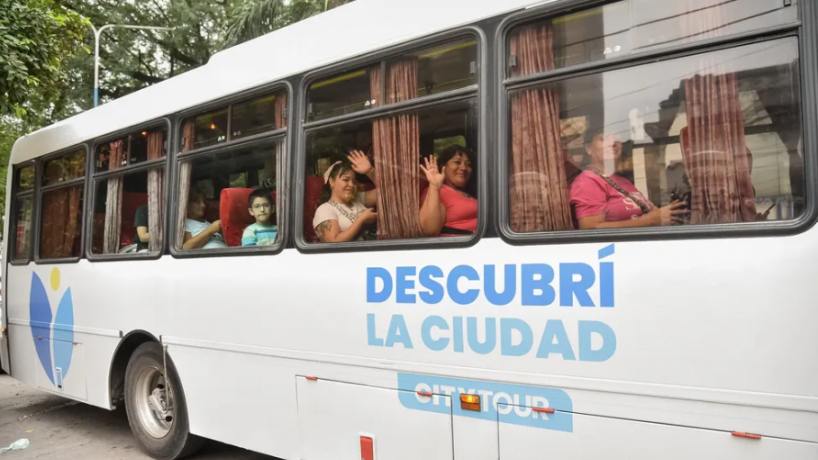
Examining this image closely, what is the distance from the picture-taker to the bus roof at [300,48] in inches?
143

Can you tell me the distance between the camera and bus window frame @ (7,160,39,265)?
7078mm

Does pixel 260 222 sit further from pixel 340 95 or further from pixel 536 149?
pixel 536 149

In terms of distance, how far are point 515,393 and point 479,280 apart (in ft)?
1.89

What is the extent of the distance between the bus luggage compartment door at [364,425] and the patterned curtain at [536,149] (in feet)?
3.52

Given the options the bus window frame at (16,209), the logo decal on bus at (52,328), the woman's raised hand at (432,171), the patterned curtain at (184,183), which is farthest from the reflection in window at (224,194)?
the bus window frame at (16,209)

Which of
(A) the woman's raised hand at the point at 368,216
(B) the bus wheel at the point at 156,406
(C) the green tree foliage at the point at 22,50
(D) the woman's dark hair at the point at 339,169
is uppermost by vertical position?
(C) the green tree foliage at the point at 22,50

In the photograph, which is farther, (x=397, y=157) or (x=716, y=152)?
(x=397, y=157)

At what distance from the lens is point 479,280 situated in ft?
11.0

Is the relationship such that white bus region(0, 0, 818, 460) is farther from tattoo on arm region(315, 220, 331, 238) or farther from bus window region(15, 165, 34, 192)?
bus window region(15, 165, 34, 192)

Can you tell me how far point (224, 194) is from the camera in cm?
493

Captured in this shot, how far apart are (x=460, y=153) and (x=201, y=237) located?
2.43 meters

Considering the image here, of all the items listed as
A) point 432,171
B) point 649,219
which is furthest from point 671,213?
point 432,171

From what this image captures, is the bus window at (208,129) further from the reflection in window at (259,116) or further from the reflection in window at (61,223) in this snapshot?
the reflection in window at (61,223)

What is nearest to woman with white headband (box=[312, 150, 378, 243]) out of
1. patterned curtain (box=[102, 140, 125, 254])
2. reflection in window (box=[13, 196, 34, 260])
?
patterned curtain (box=[102, 140, 125, 254])
